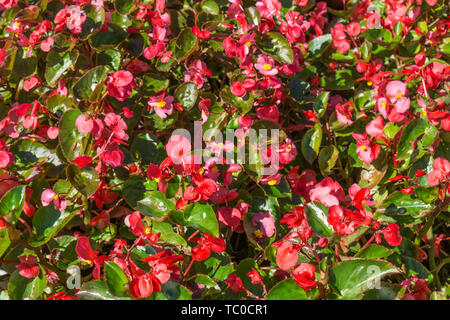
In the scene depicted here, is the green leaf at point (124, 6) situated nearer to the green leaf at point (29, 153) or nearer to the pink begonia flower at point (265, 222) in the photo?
the green leaf at point (29, 153)

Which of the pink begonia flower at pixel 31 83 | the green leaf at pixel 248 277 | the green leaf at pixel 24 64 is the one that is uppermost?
the green leaf at pixel 24 64

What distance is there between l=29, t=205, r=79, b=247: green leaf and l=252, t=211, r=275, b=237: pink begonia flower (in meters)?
0.42

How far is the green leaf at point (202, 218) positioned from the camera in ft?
2.74

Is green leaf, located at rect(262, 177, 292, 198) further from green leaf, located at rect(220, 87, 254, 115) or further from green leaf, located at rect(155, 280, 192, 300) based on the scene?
green leaf, located at rect(155, 280, 192, 300)

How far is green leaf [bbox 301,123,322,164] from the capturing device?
1.11 metres

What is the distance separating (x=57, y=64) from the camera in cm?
111

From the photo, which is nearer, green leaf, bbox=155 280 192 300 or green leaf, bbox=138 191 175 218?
green leaf, bbox=155 280 192 300

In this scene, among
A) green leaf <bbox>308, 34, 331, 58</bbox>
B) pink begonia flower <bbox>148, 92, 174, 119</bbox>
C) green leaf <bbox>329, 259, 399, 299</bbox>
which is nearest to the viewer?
green leaf <bbox>329, 259, 399, 299</bbox>

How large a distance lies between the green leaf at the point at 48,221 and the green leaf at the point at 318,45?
2.78 ft

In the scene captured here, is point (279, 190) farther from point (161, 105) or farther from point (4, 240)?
point (4, 240)

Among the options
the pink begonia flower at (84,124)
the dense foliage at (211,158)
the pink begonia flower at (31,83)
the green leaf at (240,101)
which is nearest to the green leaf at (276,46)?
the dense foliage at (211,158)

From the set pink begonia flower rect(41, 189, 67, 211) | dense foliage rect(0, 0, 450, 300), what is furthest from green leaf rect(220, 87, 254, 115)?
pink begonia flower rect(41, 189, 67, 211)
